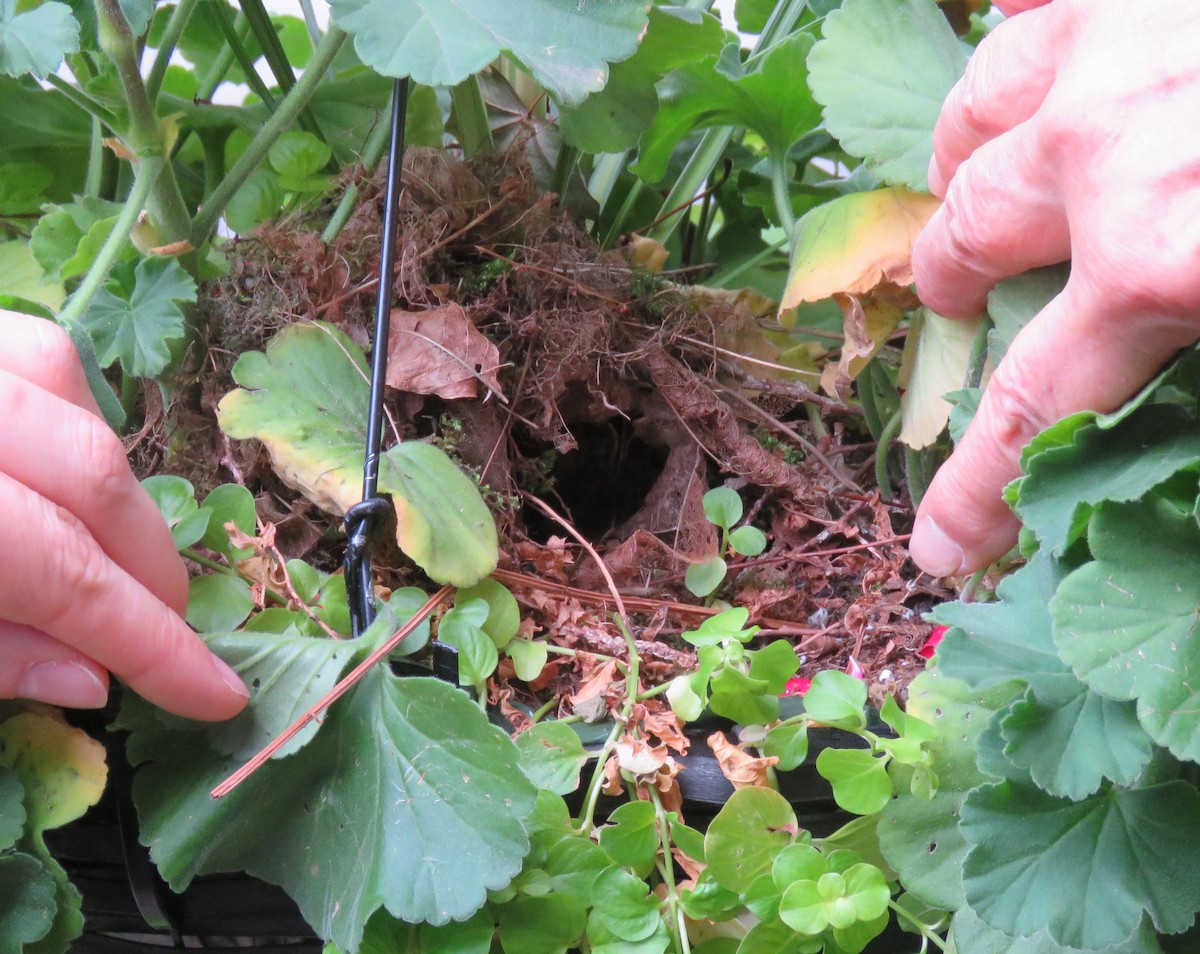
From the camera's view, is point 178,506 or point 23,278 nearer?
point 178,506

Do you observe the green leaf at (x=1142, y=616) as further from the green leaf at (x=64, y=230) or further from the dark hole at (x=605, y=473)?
the green leaf at (x=64, y=230)

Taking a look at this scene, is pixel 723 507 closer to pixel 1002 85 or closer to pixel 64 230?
pixel 1002 85

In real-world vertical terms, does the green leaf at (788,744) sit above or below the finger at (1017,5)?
below

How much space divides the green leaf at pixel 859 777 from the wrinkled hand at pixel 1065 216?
126 mm

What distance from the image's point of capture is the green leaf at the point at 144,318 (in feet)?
1.83

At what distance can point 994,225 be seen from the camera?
41 cm

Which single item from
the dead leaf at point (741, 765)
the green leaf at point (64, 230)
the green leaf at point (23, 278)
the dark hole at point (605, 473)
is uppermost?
the green leaf at point (64, 230)

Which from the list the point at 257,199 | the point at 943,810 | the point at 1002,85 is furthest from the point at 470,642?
the point at 257,199

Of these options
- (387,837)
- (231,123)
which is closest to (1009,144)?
(387,837)

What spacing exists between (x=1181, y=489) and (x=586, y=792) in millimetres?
285

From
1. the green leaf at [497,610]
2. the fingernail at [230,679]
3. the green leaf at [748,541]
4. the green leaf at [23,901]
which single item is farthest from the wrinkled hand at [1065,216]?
the green leaf at [23,901]

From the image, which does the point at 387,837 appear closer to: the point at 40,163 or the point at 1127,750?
the point at 1127,750

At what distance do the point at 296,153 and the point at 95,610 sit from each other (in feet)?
1.45

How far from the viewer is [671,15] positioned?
0.63 metres
